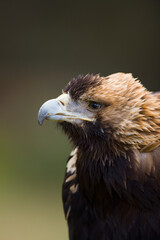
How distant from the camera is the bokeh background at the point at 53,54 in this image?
22.7ft

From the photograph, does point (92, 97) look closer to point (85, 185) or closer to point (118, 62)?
point (85, 185)

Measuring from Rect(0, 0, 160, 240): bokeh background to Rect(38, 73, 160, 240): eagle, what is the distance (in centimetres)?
393

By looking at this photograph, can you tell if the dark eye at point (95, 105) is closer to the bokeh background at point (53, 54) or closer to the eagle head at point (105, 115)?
the eagle head at point (105, 115)

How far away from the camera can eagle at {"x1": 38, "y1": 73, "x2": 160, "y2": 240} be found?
→ 2.56 meters

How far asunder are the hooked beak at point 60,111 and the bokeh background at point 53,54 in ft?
13.2

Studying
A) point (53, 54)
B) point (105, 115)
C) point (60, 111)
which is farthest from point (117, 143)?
point (53, 54)

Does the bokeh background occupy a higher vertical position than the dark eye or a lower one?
higher

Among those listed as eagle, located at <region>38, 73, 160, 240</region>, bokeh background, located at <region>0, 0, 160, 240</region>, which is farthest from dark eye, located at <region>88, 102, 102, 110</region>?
bokeh background, located at <region>0, 0, 160, 240</region>

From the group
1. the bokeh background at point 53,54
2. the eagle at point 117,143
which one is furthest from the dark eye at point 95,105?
the bokeh background at point 53,54

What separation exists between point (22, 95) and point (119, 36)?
5.42 ft

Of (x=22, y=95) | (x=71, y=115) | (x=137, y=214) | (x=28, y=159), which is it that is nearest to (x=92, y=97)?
(x=71, y=115)

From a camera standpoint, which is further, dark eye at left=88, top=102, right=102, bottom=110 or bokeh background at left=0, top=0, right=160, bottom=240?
bokeh background at left=0, top=0, right=160, bottom=240

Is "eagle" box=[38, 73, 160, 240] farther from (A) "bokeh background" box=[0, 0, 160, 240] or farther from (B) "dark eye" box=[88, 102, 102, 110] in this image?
(A) "bokeh background" box=[0, 0, 160, 240]

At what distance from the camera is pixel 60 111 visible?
2.58 m
